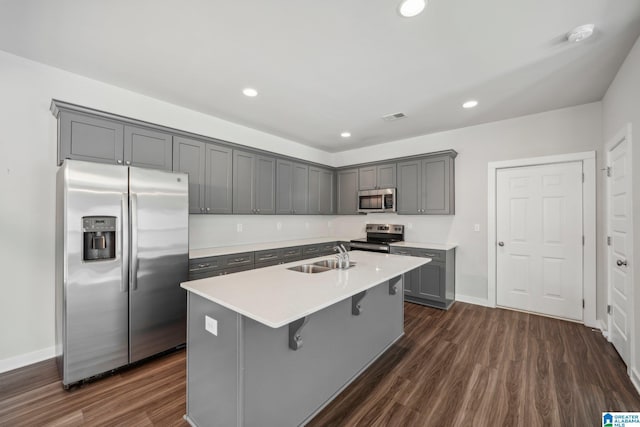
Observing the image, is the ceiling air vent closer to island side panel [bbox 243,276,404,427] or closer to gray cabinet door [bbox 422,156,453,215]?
gray cabinet door [bbox 422,156,453,215]

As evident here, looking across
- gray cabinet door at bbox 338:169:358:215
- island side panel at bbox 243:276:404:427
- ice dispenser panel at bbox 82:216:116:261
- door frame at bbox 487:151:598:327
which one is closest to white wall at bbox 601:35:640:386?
door frame at bbox 487:151:598:327

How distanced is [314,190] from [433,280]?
264 centimetres

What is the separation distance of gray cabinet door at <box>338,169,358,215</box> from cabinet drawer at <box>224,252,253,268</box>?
2479mm

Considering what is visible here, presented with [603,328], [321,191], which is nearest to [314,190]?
[321,191]

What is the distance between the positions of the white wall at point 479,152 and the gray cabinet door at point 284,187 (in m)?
2.03

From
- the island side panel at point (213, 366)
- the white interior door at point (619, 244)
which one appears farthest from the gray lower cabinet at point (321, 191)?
the white interior door at point (619, 244)

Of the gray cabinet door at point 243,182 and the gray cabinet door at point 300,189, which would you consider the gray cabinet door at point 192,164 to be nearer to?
the gray cabinet door at point 243,182

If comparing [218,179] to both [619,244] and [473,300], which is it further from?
[619,244]

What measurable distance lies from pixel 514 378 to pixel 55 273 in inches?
173

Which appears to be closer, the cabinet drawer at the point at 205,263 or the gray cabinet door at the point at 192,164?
the cabinet drawer at the point at 205,263

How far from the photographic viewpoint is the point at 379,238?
5160 mm

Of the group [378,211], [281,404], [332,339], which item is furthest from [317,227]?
[281,404]

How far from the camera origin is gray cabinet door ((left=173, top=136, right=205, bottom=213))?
3.22 meters

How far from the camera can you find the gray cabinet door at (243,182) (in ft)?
12.6
